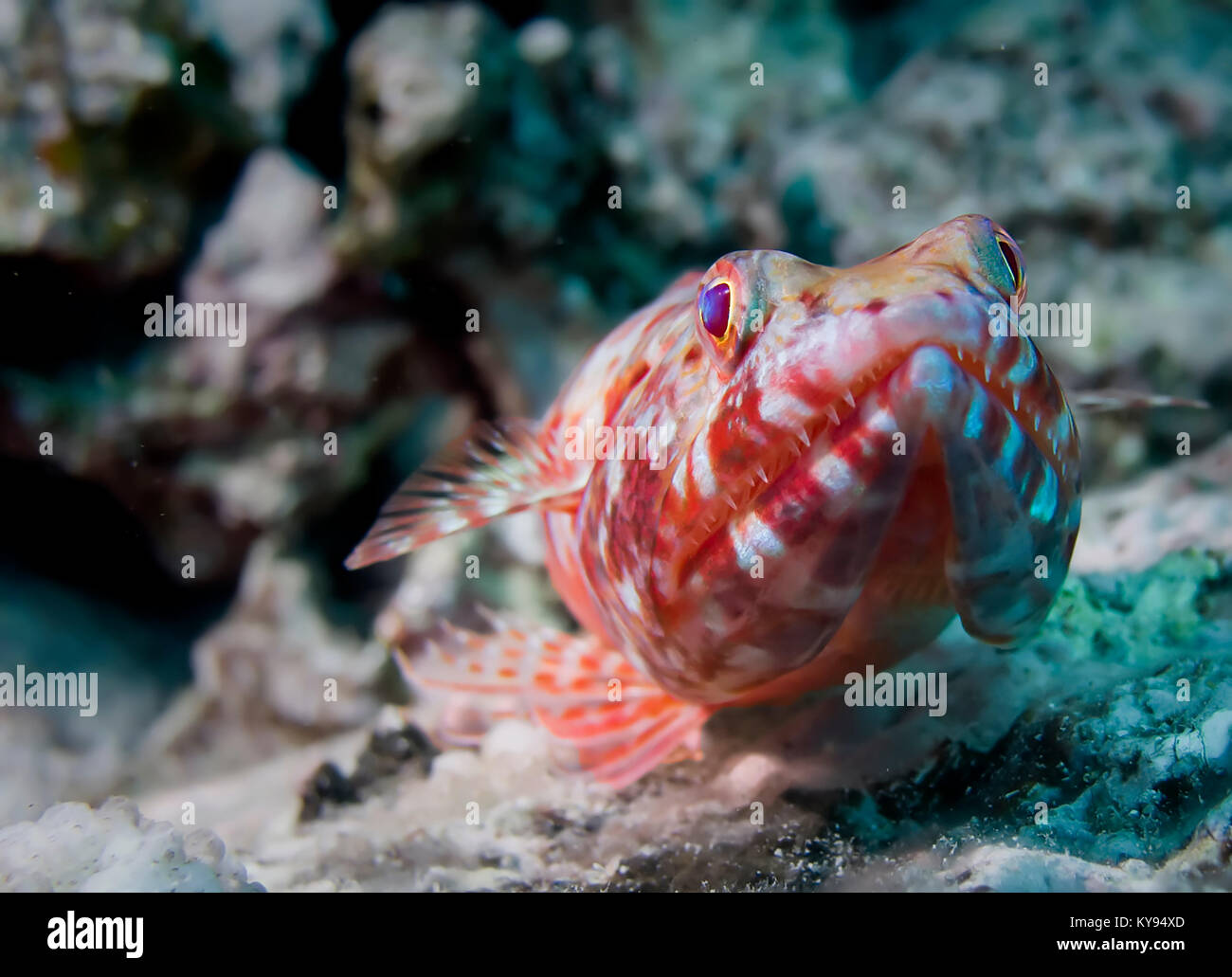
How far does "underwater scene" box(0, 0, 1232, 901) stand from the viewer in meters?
2.02

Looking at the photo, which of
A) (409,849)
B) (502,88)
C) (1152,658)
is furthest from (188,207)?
(1152,658)

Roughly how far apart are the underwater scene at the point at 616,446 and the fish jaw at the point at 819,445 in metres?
0.01

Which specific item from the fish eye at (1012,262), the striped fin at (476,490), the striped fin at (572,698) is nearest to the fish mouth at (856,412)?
the fish eye at (1012,262)

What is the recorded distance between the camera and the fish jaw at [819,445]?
1809 mm

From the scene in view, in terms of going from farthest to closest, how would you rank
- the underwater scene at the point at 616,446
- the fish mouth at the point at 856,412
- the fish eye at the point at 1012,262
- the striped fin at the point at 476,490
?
1. the striped fin at the point at 476,490
2. the fish eye at the point at 1012,262
3. the underwater scene at the point at 616,446
4. the fish mouth at the point at 856,412

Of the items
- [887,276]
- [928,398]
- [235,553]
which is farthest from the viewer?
[235,553]

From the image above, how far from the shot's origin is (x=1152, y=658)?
2.60m

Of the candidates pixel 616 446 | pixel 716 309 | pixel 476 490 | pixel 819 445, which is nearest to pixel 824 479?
pixel 819 445

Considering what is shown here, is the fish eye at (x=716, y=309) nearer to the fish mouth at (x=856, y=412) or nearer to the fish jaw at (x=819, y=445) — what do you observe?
the fish jaw at (x=819, y=445)

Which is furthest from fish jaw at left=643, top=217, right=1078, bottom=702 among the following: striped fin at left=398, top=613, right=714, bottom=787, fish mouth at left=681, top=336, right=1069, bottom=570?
striped fin at left=398, top=613, right=714, bottom=787

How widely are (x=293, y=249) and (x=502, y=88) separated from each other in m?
1.41

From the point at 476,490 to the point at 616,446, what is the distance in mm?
677

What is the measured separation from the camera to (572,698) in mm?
3080

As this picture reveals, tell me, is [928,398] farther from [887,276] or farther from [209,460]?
[209,460]
